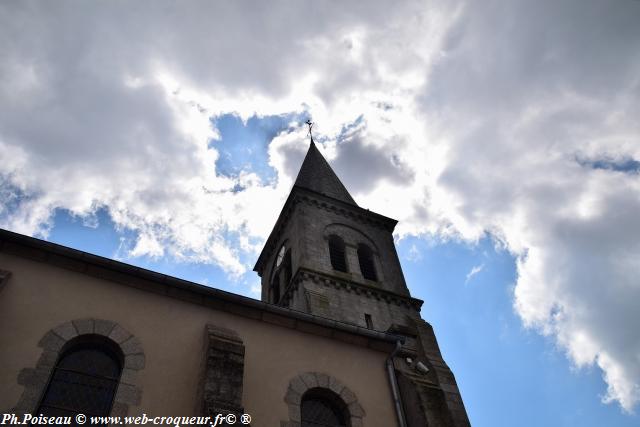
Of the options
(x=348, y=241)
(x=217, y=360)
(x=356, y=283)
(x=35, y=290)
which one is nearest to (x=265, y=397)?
(x=217, y=360)

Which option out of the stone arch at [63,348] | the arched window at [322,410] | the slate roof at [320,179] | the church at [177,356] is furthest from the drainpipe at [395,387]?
the slate roof at [320,179]

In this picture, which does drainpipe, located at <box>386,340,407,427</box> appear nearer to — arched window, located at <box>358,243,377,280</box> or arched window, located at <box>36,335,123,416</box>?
arched window, located at <box>36,335,123,416</box>

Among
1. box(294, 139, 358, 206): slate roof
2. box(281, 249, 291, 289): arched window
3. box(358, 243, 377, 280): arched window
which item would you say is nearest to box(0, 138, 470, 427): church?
box(358, 243, 377, 280): arched window

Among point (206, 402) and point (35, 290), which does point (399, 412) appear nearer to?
point (206, 402)

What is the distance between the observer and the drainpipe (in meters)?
9.49

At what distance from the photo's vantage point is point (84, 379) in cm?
757

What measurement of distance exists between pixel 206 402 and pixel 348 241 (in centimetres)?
1434

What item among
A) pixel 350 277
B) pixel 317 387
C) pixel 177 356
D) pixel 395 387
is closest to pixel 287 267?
pixel 350 277

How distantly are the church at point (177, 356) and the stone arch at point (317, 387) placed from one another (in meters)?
0.02

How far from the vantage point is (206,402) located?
23.7 feet

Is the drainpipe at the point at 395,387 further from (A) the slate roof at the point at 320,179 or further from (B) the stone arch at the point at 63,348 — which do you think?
(A) the slate roof at the point at 320,179

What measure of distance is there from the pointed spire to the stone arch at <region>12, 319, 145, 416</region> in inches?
603

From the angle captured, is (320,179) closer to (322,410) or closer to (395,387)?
(395,387)

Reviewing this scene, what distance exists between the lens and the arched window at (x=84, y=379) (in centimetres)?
714
